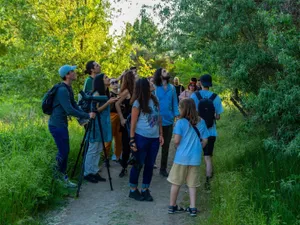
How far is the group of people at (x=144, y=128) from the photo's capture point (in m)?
5.61

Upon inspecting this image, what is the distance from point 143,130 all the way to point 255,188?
1.82 meters

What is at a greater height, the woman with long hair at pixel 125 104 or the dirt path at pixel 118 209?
the woman with long hair at pixel 125 104

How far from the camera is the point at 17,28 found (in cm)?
1160

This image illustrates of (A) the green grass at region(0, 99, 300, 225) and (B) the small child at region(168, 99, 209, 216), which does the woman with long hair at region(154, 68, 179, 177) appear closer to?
(A) the green grass at region(0, 99, 300, 225)

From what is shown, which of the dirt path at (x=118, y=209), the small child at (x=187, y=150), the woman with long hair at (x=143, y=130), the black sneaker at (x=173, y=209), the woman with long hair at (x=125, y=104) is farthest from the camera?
the woman with long hair at (x=125, y=104)

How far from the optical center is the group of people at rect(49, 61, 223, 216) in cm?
561

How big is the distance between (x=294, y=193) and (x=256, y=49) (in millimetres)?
3240

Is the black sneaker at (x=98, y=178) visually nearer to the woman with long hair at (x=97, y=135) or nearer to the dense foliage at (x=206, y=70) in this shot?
the woman with long hair at (x=97, y=135)

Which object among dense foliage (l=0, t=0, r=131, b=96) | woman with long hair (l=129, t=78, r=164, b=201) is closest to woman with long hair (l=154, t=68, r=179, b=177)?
woman with long hair (l=129, t=78, r=164, b=201)

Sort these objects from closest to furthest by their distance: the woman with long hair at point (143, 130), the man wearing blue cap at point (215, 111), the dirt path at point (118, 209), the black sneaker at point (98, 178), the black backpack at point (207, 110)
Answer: the dirt path at point (118, 209), the woman with long hair at point (143, 130), the black backpack at point (207, 110), the man wearing blue cap at point (215, 111), the black sneaker at point (98, 178)

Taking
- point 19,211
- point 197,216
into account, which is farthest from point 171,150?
point 19,211

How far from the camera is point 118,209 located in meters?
Answer: 5.86

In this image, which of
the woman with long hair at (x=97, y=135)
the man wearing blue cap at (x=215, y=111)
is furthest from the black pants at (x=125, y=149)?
the man wearing blue cap at (x=215, y=111)

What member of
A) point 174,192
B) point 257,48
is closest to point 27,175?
point 174,192
